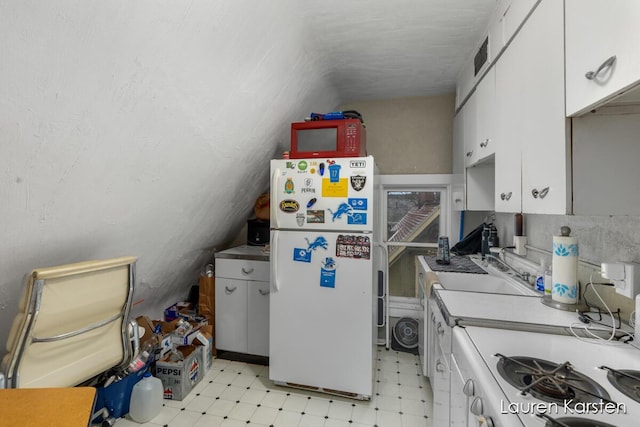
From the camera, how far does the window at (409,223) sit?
109 inches

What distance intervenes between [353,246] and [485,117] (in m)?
1.16

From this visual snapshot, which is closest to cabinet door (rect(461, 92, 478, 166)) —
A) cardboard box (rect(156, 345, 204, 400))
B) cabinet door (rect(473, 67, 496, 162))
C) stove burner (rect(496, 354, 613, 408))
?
cabinet door (rect(473, 67, 496, 162))

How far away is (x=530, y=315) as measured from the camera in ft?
3.51

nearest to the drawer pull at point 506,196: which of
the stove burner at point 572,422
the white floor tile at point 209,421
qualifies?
the stove burner at point 572,422

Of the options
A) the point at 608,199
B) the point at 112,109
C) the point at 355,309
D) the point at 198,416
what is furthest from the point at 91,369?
the point at 608,199

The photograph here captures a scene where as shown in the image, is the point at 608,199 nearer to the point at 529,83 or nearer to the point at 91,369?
the point at 529,83

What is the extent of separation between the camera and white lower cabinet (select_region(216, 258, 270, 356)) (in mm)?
2355

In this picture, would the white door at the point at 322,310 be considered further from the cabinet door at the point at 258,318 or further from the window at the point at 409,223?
the window at the point at 409,223

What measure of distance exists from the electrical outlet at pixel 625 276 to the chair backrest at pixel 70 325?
2025mm

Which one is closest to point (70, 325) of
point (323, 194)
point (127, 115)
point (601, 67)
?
point (127, 115)

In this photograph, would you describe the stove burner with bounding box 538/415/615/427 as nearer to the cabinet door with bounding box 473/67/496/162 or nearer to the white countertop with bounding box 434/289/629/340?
the white countertop with bounding box 434/289/629/340

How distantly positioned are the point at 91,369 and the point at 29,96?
4.05ft

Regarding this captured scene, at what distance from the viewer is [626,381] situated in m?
0.73

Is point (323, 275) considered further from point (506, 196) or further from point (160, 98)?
point (160, 98)
